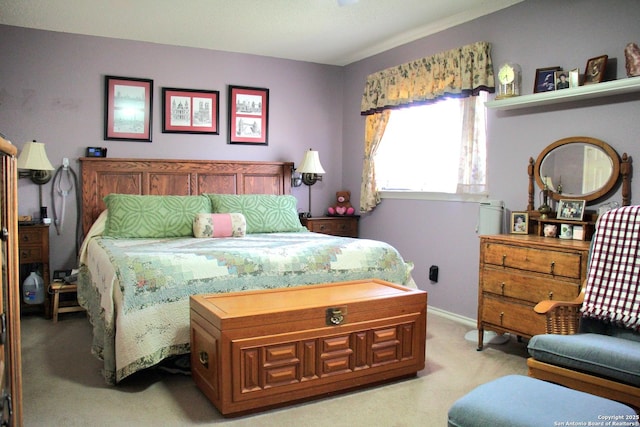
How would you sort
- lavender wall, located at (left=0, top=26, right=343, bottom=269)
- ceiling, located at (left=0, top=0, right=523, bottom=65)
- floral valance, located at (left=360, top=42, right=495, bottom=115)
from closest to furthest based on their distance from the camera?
1. ceiling, located at (left=0, top=0, right=523, bottom=65)
2. floral valance, located at (left=360, top=42, right=495, bottom=115)
3. lavender wall, located at (left=0, top=26, right=343, bottom=269)

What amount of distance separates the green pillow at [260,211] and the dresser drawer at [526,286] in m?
1.84

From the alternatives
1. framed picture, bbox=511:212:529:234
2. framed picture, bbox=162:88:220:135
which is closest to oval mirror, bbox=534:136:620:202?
framed picture, bbox=511:212:529:234

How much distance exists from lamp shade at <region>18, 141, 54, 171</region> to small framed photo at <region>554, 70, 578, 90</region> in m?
3.92

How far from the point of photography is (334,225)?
529 centimetres

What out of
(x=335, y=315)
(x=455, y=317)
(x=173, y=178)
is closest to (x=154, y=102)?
(x=173, y=178)

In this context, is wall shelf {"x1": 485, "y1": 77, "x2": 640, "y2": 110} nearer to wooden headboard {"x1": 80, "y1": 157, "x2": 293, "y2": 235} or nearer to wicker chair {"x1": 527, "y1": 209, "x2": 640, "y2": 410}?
wicker chair {"x1": 527, "y1": 209, "x2": 640, "y2": 410}

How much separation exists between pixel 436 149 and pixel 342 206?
4.65ft

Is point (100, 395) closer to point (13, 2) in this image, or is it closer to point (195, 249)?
point (195, 249)

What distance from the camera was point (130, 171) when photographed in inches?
179

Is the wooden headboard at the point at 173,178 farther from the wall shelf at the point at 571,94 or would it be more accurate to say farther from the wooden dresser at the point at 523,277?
the wooden dresser at the point at 523,277

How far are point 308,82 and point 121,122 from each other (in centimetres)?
203

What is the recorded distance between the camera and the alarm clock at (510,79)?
3.54 metres

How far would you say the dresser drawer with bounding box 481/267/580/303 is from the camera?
2854mm

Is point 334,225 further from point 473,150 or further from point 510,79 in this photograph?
point 510,79
